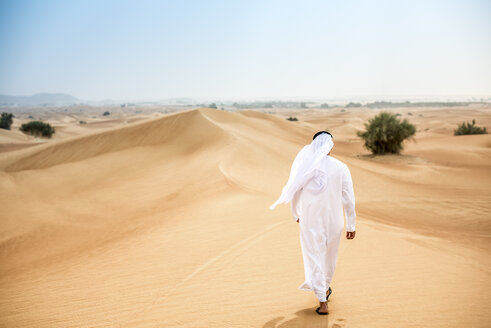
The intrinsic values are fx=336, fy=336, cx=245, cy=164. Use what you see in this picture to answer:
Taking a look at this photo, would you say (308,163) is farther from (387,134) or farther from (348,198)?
(387,134)

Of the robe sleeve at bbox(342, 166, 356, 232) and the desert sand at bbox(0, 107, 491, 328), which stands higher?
the robe sleeve at bbox(342, 166, 356, 232)

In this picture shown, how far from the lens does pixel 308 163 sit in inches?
147

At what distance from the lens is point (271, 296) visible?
4.04 m

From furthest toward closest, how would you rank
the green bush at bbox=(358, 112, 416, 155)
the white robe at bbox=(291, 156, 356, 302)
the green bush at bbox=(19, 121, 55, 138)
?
the green bush at bbox=(19, 121, 55, 138) < the green bush at bbox=(358, 112, 416, 155) < the white robe at bbox=(291, 156, 356, 302)

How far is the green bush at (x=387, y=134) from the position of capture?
20172mm

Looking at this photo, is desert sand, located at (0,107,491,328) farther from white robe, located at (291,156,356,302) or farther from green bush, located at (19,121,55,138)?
green bush, located at (19,121,55,138)

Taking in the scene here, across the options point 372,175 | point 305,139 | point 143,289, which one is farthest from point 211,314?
point 305,139

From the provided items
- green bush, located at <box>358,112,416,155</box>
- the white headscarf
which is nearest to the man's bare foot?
the white headscarf

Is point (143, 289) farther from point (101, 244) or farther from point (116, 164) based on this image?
point (116, 164)

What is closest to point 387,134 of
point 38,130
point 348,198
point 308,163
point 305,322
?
point 348,198

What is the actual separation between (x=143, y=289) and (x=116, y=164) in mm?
11566

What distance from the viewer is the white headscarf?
12.0ft

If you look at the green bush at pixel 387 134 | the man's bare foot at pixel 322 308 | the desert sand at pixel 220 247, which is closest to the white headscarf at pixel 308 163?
the man's bare foot at pixel 322 308

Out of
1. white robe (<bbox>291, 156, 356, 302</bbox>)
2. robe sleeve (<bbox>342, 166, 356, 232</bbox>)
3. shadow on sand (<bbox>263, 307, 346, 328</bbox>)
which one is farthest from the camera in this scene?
robe sleeve (<bbox>342, 166, 356, 232</bbox>)
